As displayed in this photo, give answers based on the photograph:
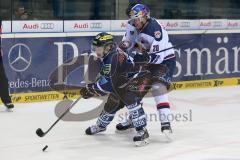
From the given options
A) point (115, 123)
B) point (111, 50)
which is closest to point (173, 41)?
point (115, 123)

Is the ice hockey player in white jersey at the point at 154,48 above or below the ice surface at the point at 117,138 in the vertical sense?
above

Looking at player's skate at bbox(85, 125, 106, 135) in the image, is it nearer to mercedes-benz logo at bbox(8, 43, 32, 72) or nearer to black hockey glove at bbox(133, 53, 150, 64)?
black hockey glove at bbox(133, 53, 150, 64)

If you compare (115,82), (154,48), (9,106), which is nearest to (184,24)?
(9,106)

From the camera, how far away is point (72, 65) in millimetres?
9562

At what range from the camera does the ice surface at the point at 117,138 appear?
586 centimetres

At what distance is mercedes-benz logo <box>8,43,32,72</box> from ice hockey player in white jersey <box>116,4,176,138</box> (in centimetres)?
267

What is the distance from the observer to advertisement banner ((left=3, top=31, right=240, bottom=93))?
354 inches

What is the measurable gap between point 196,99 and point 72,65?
1925 mm

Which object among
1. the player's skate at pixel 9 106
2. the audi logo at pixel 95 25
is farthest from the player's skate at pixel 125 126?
the audi logo at pixel 95 25

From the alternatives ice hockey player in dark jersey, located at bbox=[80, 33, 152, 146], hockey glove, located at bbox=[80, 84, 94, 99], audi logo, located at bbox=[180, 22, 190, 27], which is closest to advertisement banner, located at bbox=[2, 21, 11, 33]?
ice hockey player in dark jersey, located at bbox=[80, 33, 152, 146]

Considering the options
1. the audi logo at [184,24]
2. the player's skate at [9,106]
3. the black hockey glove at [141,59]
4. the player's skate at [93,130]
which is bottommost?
the player's skate at [9,106]

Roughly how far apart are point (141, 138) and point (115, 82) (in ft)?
2.00

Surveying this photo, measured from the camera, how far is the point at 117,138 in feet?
21.8

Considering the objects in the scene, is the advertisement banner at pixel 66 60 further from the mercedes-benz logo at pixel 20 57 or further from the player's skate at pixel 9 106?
the player's skate at pixel 9 106
